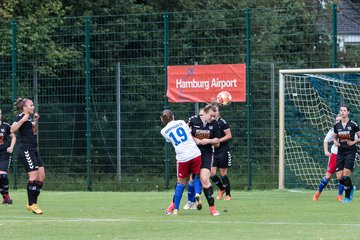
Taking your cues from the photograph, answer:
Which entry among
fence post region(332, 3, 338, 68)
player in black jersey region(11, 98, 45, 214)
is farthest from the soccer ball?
player in black jersey region(11, 98, 45, 214)

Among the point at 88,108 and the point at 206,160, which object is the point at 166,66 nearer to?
the point at 88,108

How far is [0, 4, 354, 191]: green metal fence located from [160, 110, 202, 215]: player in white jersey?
9128 millimetres

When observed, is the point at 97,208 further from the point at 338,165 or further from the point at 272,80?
the point at 272,80

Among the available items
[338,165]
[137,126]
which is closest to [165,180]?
[137,126]

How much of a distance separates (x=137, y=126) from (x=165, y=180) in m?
1.71

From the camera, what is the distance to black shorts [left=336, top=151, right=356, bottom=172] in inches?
827

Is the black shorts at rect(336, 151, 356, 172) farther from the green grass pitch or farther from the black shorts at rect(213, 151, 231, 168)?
the black shorts at rect(213, 151, 231, 168)

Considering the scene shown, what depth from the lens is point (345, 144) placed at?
2112 cm

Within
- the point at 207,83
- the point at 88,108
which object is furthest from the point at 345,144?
the point at 88,108

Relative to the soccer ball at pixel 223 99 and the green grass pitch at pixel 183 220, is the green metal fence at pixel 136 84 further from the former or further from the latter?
the green grass pitch at pixel 183 220

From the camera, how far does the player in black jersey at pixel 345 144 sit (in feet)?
68.9

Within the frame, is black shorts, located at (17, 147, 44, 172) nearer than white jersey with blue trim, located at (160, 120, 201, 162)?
No

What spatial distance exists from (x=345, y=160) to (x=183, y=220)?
5.84m

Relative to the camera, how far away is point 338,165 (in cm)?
2122
